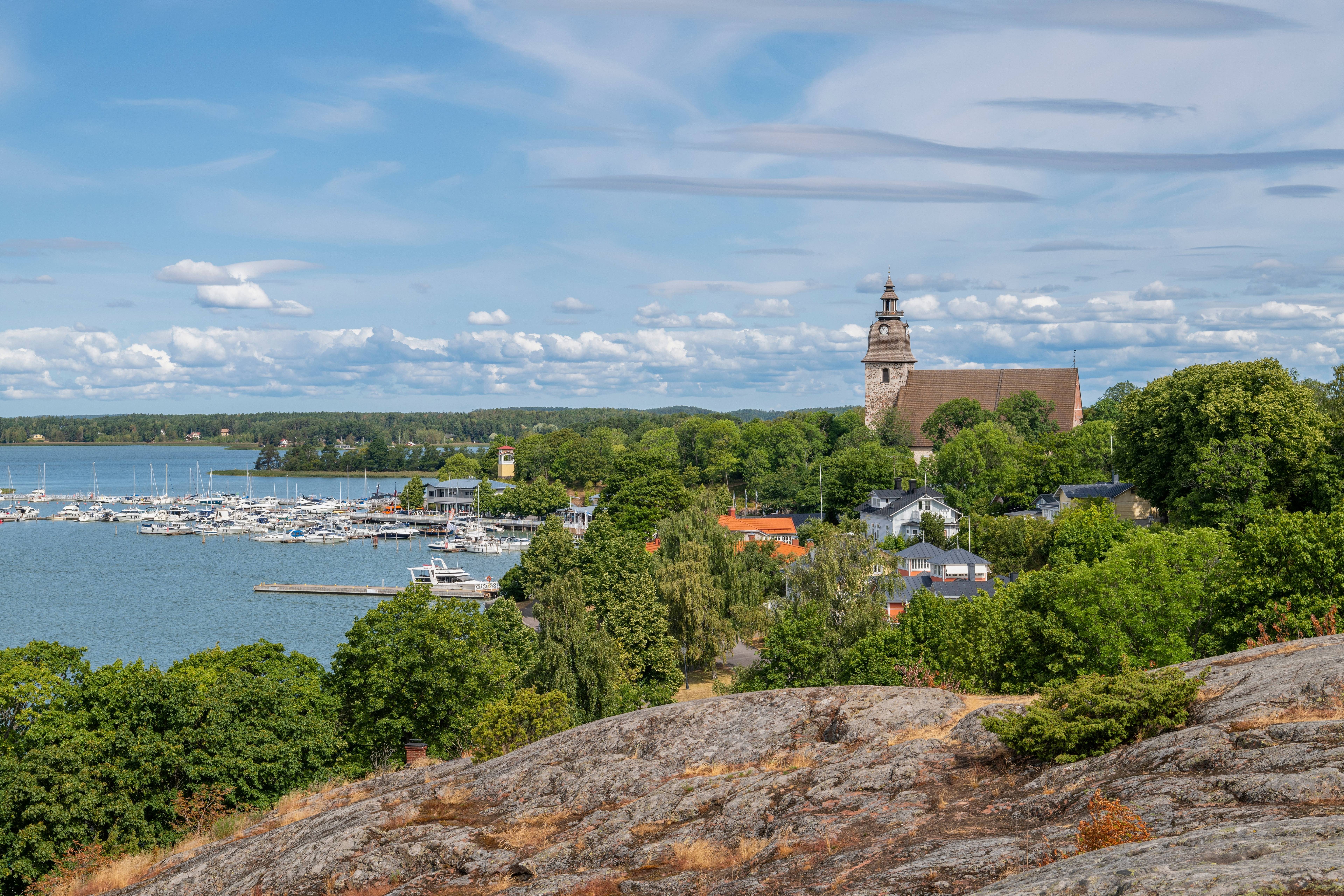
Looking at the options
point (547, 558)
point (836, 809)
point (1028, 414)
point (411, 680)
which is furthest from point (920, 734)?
point (1028, 414)

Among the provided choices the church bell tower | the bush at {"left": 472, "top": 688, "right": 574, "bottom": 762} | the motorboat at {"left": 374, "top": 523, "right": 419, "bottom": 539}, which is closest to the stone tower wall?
the church bell tower

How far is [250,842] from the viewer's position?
14148 mm

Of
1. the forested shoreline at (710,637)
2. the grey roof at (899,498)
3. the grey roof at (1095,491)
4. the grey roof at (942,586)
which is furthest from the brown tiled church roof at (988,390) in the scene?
the grey roof at (942,586)

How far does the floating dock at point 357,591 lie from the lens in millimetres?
75188

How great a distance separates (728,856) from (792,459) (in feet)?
289

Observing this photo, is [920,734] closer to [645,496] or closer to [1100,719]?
[1100,719]

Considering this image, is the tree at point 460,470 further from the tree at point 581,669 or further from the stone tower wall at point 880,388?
the tree at point 581,669

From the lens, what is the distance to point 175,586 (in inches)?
3083

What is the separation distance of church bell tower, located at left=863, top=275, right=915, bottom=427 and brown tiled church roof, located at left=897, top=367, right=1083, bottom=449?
1176mm

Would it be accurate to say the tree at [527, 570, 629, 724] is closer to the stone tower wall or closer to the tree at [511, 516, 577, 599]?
the tree at [511, 516, 577, 599]

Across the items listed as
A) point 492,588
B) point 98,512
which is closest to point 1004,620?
point 492,588

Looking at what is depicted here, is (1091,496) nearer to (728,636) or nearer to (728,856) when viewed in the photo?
(728,636)

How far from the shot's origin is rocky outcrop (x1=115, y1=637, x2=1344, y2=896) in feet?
26.0

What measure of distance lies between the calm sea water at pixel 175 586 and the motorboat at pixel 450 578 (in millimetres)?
1725
